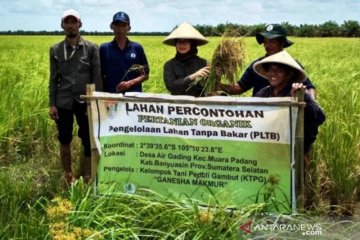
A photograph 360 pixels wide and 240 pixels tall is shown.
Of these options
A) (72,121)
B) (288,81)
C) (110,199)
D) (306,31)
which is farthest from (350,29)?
(110,199)

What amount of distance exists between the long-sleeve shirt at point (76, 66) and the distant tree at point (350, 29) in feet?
211

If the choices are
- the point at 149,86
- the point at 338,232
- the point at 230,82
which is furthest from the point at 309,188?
the point at 149,86

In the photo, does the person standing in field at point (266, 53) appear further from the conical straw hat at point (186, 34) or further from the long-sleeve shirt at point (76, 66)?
the long-sleeve shirt at point (76, 66)

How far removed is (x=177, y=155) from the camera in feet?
12.1

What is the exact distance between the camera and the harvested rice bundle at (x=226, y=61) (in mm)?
3904

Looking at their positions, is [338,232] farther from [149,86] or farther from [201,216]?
[149,86]

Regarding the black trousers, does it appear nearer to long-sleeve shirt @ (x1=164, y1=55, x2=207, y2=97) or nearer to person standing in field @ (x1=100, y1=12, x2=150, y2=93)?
person standing in field @ (x1=100, y1=12, x2=150, y2=93)

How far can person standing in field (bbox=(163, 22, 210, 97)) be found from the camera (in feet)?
13.8

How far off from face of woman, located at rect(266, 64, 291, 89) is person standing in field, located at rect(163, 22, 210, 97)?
0.69 m

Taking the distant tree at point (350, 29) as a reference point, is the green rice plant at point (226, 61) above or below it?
below

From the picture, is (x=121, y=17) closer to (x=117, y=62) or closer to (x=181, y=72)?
(x=117, y=62)

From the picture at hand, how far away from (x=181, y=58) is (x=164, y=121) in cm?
80

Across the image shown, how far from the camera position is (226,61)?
396 cm

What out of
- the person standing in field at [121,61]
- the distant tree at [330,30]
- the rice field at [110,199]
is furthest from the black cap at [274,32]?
the distant tree at [330,30]
